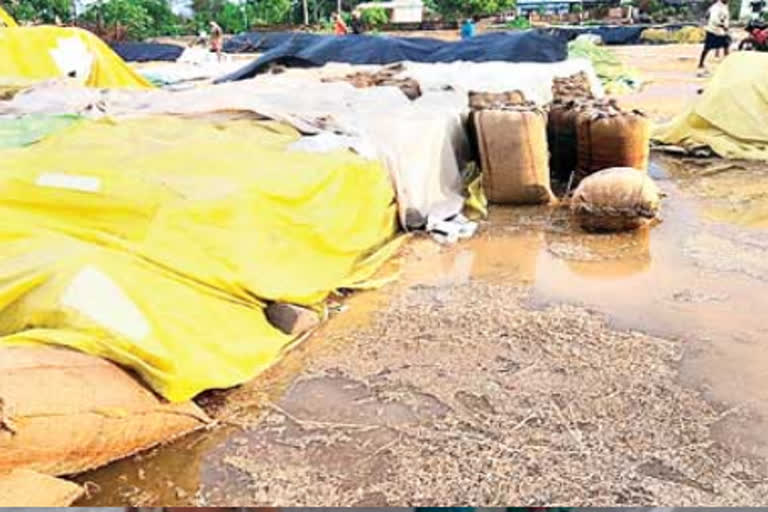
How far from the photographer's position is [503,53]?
10078 millimetres

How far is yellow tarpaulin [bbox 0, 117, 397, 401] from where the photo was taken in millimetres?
2615

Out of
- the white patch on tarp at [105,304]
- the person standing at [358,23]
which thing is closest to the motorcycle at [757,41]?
the white patch on tarp at [105,304]

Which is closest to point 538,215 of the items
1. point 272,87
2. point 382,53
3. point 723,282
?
point 723,282

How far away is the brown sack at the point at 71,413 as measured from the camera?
2.22m

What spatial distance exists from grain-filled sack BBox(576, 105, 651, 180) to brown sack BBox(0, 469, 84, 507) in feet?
14.3

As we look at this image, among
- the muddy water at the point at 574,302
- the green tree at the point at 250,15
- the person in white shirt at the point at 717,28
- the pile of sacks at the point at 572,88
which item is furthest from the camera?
the green tree at the point at 250,15

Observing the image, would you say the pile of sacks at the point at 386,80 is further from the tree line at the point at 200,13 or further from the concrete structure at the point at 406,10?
the concrete structure at the point at 406,10

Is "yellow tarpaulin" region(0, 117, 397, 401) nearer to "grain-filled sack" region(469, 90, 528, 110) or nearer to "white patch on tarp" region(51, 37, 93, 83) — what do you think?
"grain-filled sack" region(469, 90, 528, 110)

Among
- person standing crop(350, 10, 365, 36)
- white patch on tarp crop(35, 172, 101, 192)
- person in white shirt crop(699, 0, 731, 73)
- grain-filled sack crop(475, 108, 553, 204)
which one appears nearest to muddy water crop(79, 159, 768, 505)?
grain-filled sack crop(475, 108, 553, 204)

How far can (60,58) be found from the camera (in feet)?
30.6

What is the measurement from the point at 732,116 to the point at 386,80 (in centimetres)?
309

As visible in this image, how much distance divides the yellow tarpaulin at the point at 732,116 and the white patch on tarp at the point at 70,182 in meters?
5.69

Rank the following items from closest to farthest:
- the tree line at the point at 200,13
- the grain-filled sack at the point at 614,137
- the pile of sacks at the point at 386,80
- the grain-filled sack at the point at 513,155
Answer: the grain-filled sack at the point at 513,155
the grain-filled sack at the point at 614,137
the pile of sacks at the point at 386,80
the tree line at the point at 200,13

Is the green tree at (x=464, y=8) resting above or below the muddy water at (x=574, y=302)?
below
